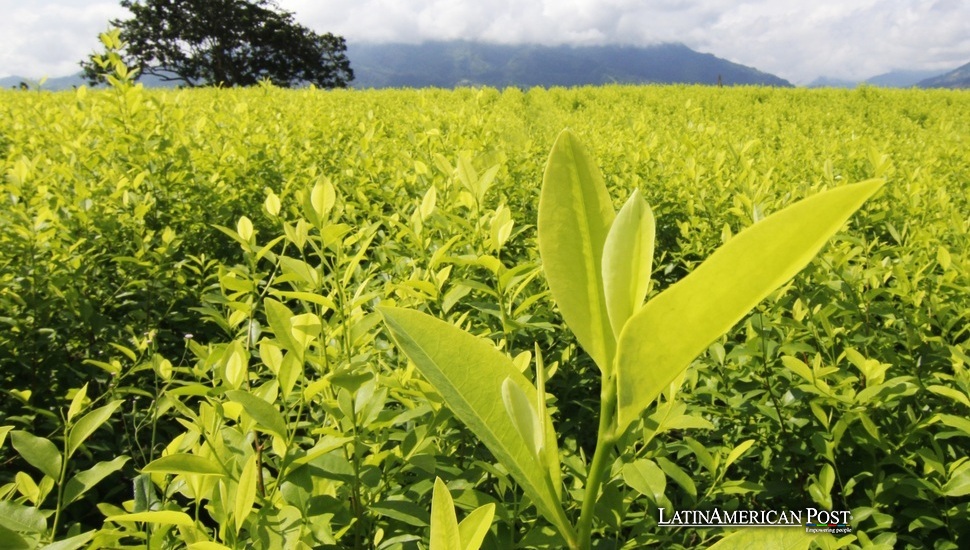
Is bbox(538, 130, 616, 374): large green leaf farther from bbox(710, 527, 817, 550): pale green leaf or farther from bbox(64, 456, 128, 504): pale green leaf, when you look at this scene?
bbox(64, 456, 128, 504): pale green leaf

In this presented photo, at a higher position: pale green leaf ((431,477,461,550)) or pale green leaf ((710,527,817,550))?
pale green leaf ((431,477,461,550))

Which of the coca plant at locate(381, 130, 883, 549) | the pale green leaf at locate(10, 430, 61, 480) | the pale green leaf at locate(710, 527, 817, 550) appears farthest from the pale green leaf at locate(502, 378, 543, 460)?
the pale green leaf at locate(10, 430, 61, 480)

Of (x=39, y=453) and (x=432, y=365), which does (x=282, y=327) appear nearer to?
(x=39, y=453)

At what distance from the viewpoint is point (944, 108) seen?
11594 millimetres

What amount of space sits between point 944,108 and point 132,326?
1457 centimetres

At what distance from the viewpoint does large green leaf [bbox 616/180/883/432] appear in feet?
1.03

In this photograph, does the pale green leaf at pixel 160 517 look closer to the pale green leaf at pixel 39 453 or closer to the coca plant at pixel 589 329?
the pale green leaf at pixel 39 453

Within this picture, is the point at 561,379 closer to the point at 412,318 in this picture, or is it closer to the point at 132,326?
the point at 412,318

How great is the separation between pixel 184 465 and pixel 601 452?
1.83ft

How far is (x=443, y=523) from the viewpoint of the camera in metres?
0.41

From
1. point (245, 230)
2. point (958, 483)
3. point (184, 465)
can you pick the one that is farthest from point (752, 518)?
point (245, 230)

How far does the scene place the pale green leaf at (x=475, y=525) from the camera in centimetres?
46


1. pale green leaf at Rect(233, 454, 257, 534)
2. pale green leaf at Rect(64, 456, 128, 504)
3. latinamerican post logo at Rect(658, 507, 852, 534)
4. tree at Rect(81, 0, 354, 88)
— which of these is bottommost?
latinamerican post logo at Rect(658, 507, 852, 534)

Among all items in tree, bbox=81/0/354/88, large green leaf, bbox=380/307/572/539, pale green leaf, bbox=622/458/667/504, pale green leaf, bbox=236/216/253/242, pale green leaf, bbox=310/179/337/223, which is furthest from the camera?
tree, bbox=81/0/354/88
